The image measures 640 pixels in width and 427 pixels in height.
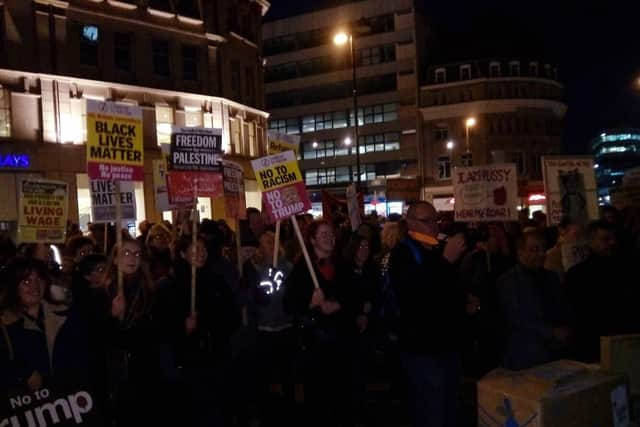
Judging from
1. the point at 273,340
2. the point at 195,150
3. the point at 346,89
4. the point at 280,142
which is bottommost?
the point at 273,340

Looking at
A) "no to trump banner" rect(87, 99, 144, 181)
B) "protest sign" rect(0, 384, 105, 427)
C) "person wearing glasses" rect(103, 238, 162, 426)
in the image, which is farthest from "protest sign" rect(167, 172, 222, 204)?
"protest sign" rect(0, 384, 105, 427)

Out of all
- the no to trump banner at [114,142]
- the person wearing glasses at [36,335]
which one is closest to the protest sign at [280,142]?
the no to trump banner at [114,142]

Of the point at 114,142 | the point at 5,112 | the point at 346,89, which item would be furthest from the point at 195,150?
the point at 346,89

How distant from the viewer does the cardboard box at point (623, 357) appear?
14.7 ft

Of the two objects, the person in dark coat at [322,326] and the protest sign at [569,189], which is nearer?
the person in dark coat at [322,326]

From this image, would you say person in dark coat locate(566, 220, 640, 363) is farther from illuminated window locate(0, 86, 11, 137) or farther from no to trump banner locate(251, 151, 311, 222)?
illuminated window locate(0, 86, 11, 137)

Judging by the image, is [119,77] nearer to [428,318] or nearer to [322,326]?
[322,326]

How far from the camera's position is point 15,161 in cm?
2736

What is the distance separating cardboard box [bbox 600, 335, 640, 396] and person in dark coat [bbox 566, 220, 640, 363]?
1131 mm

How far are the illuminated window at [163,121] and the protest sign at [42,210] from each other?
22.6 meters

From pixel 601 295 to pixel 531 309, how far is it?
2.34ft

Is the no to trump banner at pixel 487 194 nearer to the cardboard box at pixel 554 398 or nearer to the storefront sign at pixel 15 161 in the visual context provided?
the cardboard box at pixel 554 398

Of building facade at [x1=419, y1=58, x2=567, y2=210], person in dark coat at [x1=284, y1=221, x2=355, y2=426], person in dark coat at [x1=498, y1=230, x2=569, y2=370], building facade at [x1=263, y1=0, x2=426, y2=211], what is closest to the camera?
person in dark coat at [x1=498, y1=230, x2=569, y2=370]

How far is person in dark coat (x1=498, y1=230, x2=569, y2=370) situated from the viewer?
18.3 ft
